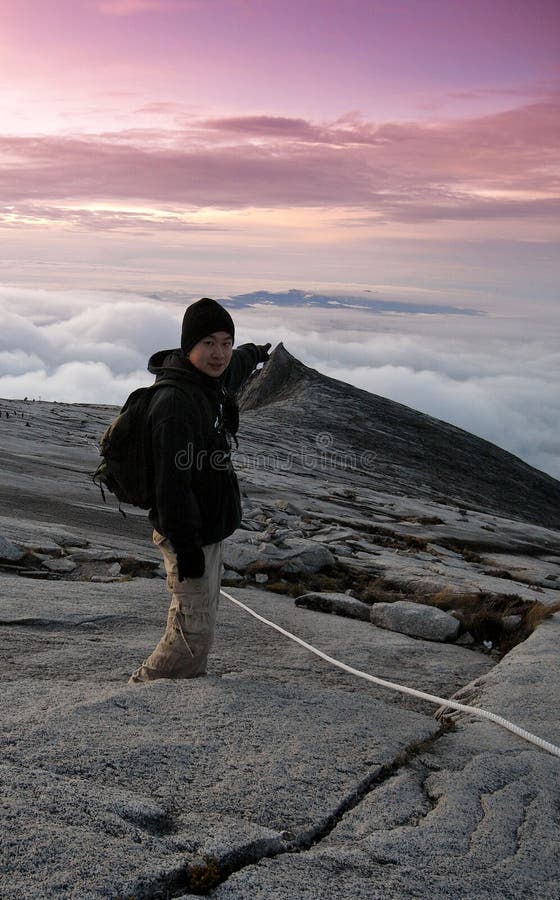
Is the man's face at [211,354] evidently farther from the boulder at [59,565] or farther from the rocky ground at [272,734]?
the boulder at [59,565]

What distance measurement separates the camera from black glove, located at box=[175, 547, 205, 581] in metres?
6.08

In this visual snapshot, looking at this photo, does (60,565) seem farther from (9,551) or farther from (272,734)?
(272,734)

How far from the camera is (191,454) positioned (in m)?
6.05

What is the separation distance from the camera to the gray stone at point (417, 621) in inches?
403

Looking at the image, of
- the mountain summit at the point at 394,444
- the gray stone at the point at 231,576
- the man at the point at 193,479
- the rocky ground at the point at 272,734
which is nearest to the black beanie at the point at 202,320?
the man at the point at 193,479

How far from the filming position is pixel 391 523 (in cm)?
2158

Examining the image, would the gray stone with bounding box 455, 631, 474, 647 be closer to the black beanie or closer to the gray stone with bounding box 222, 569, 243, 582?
the gray stone with bounding box 222, 569, 243, 582

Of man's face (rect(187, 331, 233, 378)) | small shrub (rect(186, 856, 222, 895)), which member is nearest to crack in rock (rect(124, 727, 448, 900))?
small shrub (rect(186, 856, 222, 895))

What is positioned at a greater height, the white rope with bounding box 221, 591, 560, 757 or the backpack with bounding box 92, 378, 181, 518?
the backpack with bounding box 92, 378, 181, 518

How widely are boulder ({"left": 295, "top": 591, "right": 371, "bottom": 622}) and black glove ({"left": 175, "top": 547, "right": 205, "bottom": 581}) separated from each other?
A: 5.41 meters

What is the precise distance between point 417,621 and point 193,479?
5.32 metres

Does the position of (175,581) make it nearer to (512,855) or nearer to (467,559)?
(512,855)

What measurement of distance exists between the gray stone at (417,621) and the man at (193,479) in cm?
434

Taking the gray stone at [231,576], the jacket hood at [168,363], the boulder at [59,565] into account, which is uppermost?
the jacket hood at [168,363]
